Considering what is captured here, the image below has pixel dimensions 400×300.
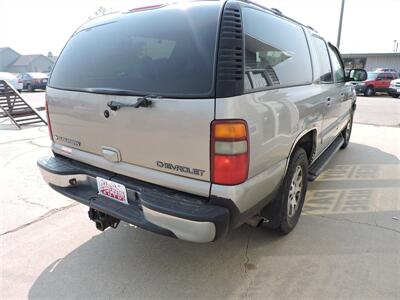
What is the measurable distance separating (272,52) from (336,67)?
8.62ft

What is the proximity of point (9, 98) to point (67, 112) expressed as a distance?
810 cm

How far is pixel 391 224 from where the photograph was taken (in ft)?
10.7

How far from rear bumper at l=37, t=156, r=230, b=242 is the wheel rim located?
112cm

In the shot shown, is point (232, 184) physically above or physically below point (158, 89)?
below

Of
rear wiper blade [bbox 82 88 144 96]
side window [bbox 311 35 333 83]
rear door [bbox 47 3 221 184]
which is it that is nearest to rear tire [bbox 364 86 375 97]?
side window [bbox 311 35 333 83]

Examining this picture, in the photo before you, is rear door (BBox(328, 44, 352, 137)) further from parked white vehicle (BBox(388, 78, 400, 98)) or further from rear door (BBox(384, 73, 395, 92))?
rear door (BBox(384, 73, 395, 92))

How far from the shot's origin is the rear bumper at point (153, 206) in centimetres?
194

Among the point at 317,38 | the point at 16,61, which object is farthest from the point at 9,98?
the point at 16,61

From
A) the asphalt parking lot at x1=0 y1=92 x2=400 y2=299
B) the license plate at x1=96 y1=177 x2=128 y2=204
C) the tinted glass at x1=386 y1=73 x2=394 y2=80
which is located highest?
the license plate at x1=96 y1=177 x2=128 y2=204

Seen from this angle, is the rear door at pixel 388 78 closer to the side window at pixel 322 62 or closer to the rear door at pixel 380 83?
the rear door at pixel 380 83

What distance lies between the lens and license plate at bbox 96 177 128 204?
233 cm

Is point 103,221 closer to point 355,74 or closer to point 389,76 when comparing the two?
point 355,74

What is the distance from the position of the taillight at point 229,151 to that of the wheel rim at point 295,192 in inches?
40.3

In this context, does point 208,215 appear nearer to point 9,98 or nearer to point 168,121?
point 168,121
